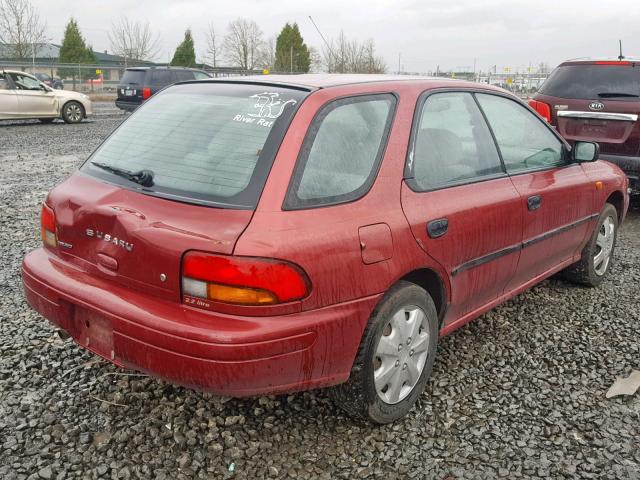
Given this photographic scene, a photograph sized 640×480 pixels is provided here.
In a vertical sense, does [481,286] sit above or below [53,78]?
below

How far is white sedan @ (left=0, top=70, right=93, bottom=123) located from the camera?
16297 mm

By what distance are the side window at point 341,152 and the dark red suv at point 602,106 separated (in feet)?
16.3

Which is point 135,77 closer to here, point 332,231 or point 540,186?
point 540,186

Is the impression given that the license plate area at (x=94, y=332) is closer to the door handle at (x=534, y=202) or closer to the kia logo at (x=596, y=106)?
the door handle at (x=534, y=202)

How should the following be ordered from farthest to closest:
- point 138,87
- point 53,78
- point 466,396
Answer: point 53,78 → point 138,87 → point 466,396

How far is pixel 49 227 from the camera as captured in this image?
3047 millimetres

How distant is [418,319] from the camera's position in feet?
9.77

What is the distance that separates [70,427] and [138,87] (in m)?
19.3

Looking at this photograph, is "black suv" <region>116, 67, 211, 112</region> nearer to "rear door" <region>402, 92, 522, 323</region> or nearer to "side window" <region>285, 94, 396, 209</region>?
"rear door" <region>402, 92, 522, 323</region>

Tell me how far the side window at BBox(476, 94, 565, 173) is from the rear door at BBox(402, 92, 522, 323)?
0.12m

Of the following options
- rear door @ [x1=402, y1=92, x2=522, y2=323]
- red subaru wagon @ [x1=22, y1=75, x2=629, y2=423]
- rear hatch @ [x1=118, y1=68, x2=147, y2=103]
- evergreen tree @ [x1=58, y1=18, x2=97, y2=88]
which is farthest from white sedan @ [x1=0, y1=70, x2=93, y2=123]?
evergreen tree @ [x1=58, y1=18, x2=97, y2=88]

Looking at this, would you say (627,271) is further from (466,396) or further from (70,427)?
(70,427)

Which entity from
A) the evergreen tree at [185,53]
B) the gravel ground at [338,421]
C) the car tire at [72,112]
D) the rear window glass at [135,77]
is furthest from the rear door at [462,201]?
the evergreen tree at [185,53]

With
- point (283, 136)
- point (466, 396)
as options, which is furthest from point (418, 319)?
point (283, 136)
